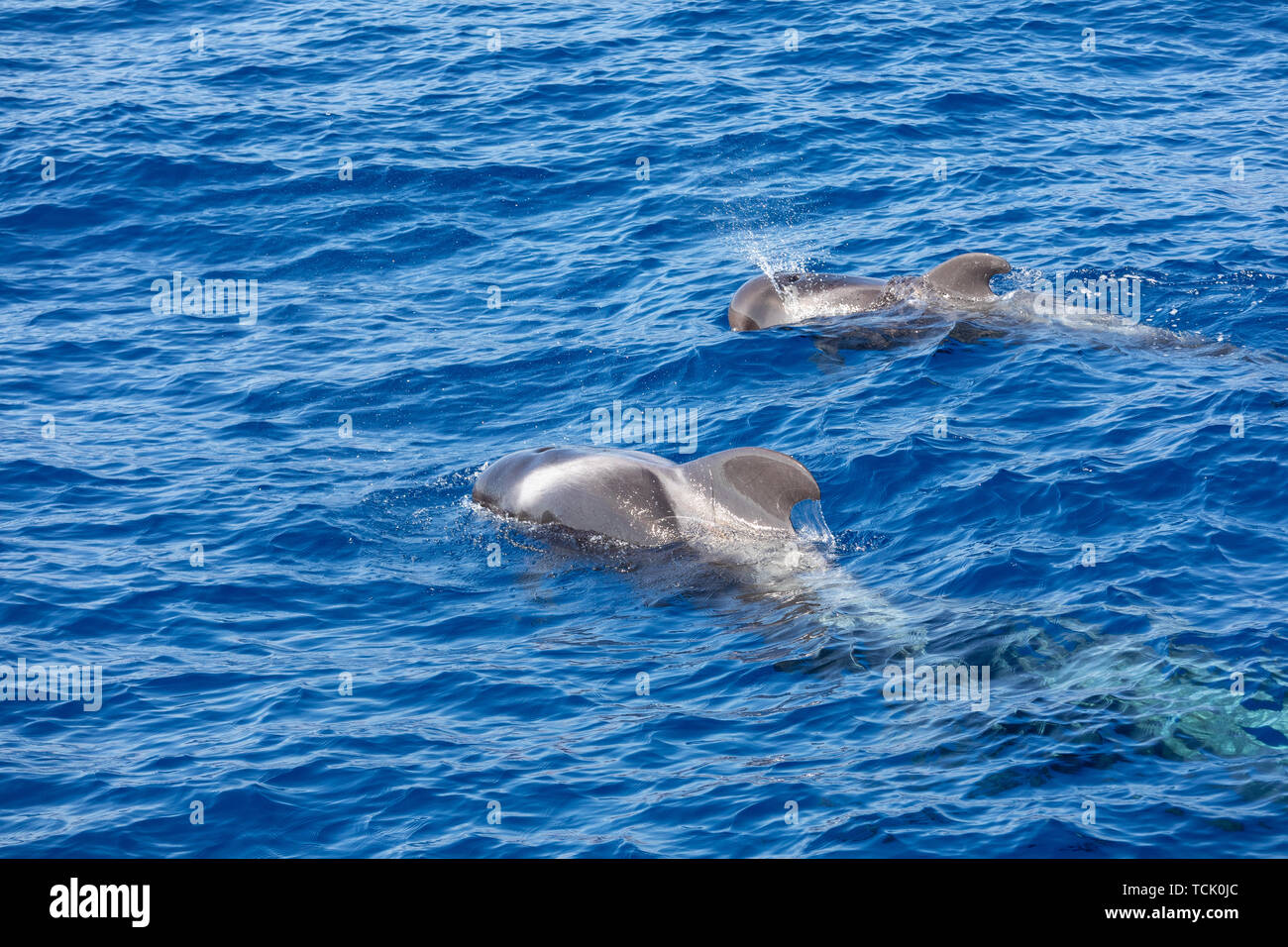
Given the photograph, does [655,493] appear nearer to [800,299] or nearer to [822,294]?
[800,299]

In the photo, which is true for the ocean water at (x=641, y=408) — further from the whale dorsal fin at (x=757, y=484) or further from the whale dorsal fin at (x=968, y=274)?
the whale dorsal fin at (x=757, y=484)

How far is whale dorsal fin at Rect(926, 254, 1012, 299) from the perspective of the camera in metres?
21.7

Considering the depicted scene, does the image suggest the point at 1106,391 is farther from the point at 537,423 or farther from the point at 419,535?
the point at 419,535

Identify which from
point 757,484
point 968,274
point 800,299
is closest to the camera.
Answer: point 757,484

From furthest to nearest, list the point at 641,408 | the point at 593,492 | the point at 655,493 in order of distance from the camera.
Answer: the point at 641,408, the point at 593,492, the point at 655,493

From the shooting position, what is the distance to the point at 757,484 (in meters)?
16.4

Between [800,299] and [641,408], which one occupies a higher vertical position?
[800,299]

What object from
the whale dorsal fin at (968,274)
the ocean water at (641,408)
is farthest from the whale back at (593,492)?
the whale dorsal fin at (968,274)

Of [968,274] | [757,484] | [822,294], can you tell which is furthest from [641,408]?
[968,274]

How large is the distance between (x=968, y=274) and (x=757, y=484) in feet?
24.0

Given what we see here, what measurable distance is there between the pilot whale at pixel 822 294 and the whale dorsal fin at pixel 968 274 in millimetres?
15

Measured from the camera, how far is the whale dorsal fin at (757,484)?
53.3ft

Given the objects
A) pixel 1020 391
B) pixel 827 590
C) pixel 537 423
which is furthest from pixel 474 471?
pixel 1020 391

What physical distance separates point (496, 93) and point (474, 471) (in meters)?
16.3
